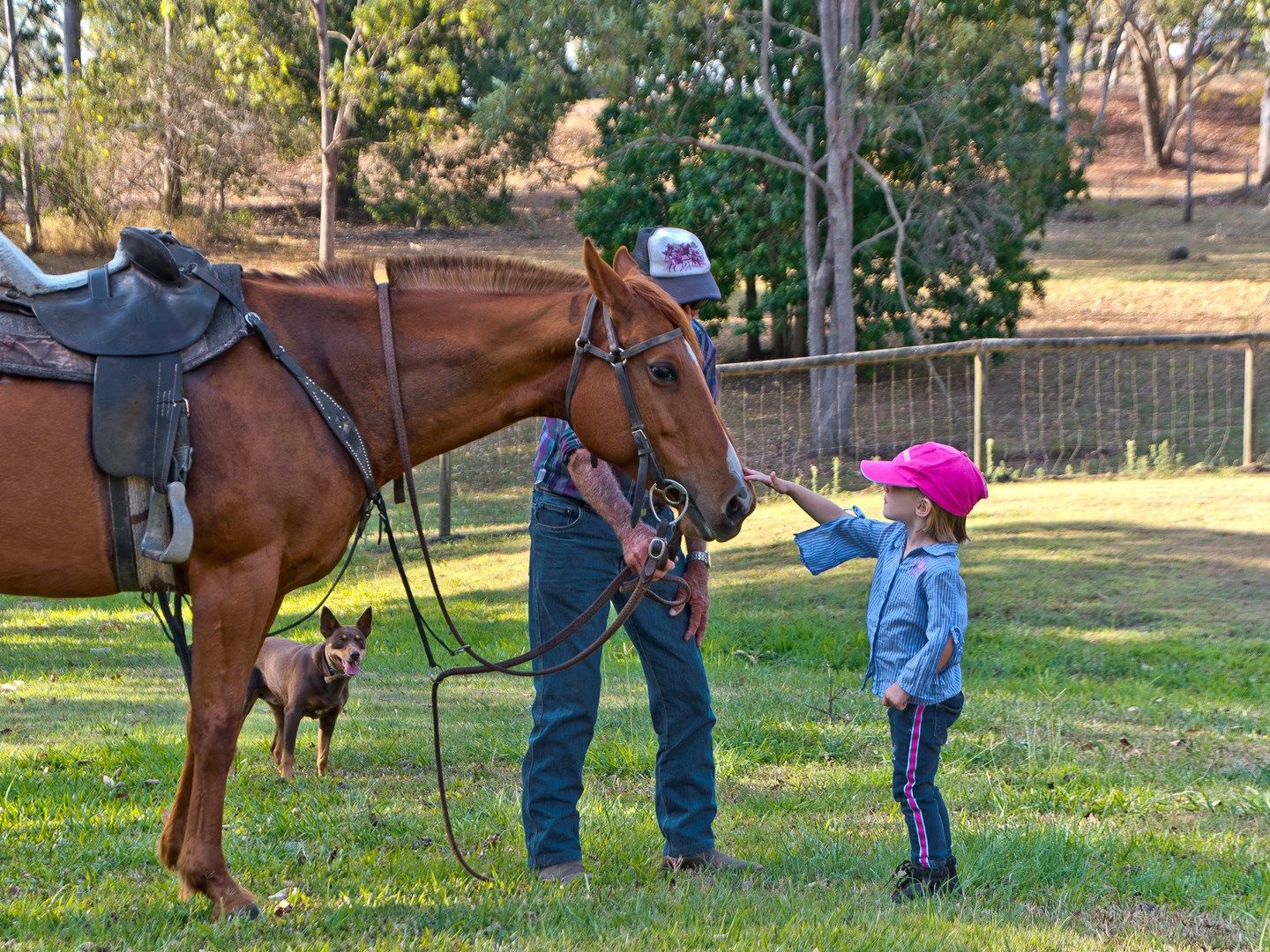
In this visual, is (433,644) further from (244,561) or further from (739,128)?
(739,128)

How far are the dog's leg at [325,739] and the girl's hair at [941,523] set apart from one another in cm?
364

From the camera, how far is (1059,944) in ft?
12.4

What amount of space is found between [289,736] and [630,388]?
11.3ft

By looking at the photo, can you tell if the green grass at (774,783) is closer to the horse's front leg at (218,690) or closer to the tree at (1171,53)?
the horse's front leg at (218,690)

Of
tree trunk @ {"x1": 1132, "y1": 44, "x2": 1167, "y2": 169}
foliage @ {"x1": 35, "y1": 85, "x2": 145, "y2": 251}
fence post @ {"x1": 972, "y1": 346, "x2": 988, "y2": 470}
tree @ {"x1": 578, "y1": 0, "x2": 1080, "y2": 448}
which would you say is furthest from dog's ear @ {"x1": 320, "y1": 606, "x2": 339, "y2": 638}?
tree trunk @ {"x1": 1132, "y1": 44, "x2": 1167, "y2": 169}

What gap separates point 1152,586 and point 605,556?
6201 millimetres

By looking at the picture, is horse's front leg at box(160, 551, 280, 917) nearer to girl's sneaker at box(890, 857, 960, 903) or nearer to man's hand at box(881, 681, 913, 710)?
man's hand at box(881, 681, 913, 710)

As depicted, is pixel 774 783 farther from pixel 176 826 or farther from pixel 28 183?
pixel 28 183

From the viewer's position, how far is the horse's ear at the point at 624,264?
4.39 m

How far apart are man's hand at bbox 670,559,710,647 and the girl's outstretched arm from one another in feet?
1.29

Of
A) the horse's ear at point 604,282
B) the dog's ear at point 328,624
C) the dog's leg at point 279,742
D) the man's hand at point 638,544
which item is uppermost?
the horse's ear at point 604,282

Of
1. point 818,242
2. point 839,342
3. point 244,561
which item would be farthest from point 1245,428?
point 244,561

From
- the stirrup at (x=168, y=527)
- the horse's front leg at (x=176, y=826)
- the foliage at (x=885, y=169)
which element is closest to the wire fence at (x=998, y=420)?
the foliage at (x=885, y=169)

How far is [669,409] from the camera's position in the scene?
4.07 metres
